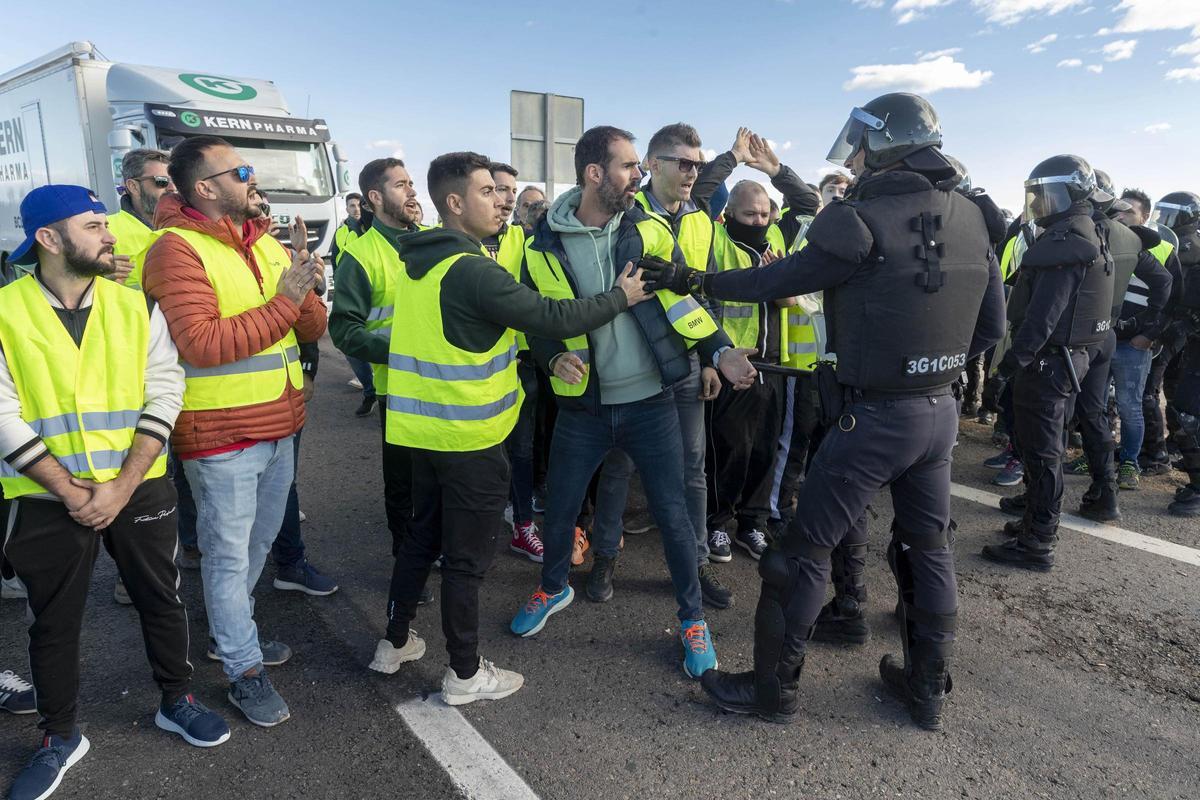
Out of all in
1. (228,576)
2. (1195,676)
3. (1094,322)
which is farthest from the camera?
(1094,322)

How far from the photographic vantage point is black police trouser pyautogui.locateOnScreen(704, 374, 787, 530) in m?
4.32

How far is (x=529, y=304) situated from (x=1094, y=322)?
3.39m

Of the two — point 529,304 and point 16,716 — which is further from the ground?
point 529,304

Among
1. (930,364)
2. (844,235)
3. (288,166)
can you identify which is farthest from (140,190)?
(288,166)

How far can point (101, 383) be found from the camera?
229 cm

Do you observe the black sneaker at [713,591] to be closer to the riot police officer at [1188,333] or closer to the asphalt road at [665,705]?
the asphalt road at [665,705]

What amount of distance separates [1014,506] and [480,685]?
12.5 feet

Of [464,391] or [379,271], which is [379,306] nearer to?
[379,271]

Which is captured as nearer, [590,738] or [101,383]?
[101,383]

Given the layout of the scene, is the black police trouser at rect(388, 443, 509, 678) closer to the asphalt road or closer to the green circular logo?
the asphalt road

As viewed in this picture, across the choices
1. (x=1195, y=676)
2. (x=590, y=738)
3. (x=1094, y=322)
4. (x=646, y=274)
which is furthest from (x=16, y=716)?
(x=1094, y=322)

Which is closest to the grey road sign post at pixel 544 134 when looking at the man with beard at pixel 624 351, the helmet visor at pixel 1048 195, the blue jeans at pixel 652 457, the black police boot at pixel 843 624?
the helmet visor at pixel 1048 195

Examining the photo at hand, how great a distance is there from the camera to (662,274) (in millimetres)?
2855

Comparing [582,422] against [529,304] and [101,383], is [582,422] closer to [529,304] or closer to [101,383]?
[529,304]
